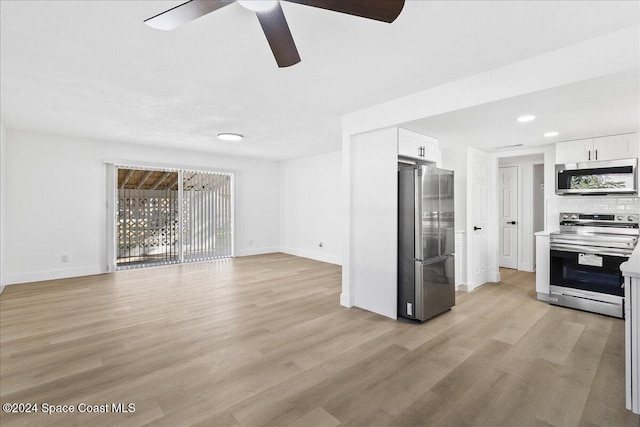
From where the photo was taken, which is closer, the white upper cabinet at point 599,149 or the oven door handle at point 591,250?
the oven door handle at point 591,250

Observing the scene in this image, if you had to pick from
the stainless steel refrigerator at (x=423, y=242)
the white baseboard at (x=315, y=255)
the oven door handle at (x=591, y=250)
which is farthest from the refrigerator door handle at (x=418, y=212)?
the white baseboard at (x=315, y=255)

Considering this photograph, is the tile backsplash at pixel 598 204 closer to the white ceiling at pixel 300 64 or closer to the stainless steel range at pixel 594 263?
the stainless steel range at pixel 594 263

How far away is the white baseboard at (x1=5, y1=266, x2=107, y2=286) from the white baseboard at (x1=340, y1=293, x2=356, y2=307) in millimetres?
4604

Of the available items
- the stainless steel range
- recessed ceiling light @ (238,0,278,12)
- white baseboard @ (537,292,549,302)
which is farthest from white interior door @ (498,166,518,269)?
recessed ceiling light @ (238,0,278,12)

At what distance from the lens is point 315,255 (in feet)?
23.2

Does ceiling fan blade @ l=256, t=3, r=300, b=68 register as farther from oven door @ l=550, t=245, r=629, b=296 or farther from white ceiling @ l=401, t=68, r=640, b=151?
oven door @ l=550, t=245, r=629, b=296

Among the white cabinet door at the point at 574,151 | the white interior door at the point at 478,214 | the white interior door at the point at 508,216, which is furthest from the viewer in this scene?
the white interior door at the point at 508,216

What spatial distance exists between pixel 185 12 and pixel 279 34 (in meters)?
0.50

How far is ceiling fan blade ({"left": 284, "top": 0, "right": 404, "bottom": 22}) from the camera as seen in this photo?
1.45 metres

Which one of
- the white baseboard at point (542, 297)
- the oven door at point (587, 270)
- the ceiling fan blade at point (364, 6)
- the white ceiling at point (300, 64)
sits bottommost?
the white baseboard at point (542, 297)

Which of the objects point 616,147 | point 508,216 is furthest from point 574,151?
point 508,216

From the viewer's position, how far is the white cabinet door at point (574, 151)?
153 inches

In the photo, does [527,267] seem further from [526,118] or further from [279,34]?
[279,34]

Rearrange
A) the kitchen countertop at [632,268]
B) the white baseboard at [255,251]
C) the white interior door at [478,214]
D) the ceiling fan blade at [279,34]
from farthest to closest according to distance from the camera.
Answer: the white baseboard at [255,251], the white interior door at [478,214], the kitchen countertop at [632,268], the ceiling fan blade at [279,34]
